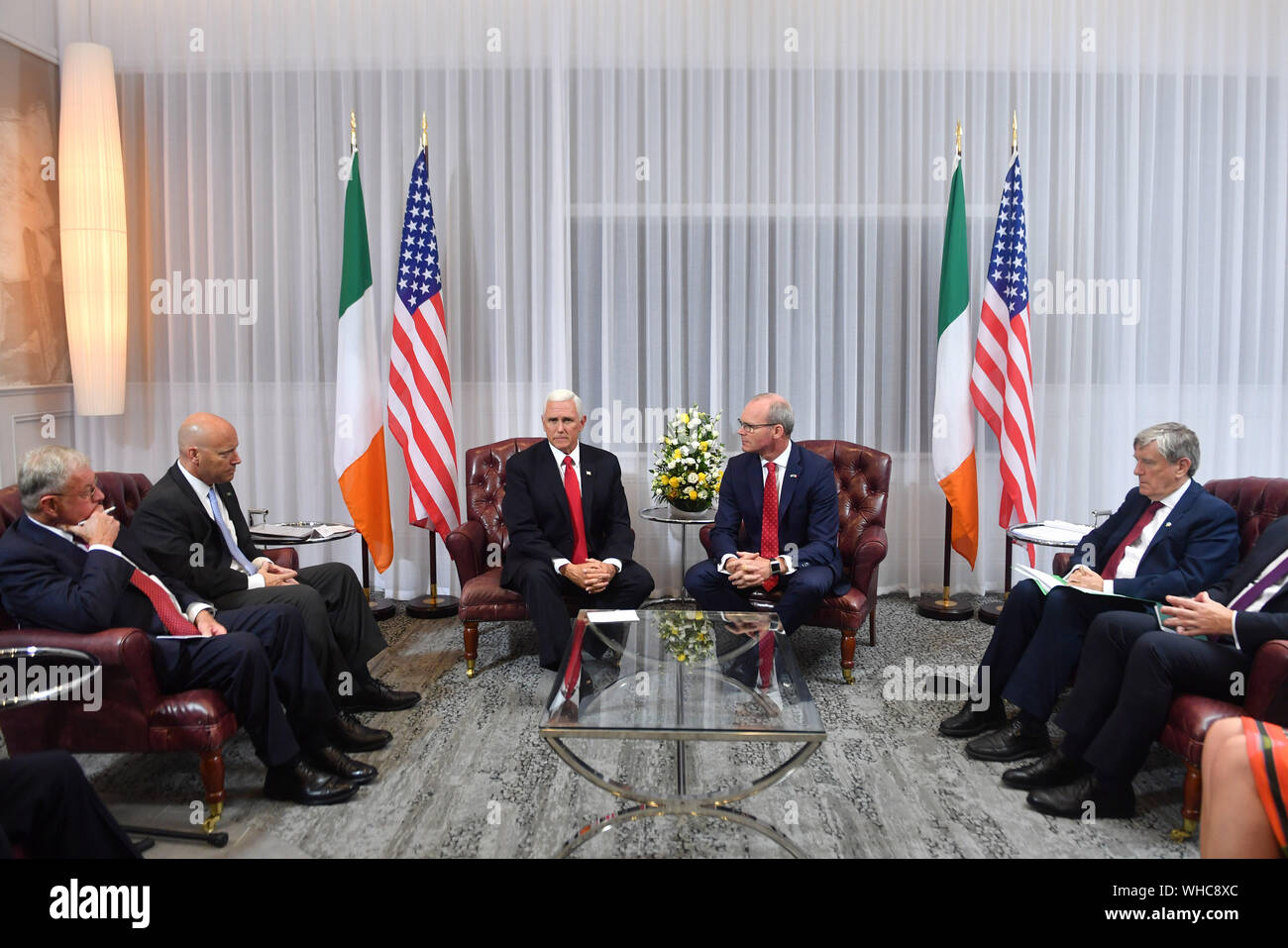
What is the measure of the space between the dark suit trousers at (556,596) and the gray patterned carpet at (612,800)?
0.27 meters

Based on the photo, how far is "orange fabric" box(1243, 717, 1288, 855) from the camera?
1.95m

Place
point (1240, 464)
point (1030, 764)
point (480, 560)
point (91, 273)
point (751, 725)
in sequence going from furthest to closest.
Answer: point (1240, 464) < point (91, 273) < point (480, 560) < point (1030, 764) < point (751, 725)

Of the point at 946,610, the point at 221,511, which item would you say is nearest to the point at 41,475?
the point at 221,511

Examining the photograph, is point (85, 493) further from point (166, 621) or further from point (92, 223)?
point (92, 223)

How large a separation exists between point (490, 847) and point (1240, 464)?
512 cm

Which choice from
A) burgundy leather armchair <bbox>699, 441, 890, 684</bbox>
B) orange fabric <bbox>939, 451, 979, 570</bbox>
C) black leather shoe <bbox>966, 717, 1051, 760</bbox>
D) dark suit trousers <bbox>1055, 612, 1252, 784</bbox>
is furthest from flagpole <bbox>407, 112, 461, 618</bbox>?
dark suit trousers <bbox>1055, 612, 1252, 784</bbox>

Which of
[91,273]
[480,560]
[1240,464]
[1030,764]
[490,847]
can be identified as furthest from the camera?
[1240,464]

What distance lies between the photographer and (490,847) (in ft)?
9.50

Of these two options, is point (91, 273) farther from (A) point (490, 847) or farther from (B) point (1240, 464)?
(B) point (1240, 464)

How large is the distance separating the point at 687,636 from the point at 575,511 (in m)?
1.33

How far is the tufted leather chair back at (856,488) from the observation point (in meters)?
4.86

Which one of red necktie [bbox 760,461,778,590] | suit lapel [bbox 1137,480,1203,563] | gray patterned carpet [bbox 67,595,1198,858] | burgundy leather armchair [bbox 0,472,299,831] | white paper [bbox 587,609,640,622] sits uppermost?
suit lapel [bbox 1137,480,1203,563]

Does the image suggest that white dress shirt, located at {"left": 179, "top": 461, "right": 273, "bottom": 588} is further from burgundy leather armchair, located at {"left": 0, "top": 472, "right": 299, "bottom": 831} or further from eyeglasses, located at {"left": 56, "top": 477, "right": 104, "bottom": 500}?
burgundy leather armchair, located at {"left": 0, "top": 472, "right": 299, "bottom": 831}

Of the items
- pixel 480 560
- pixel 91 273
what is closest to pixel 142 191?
pixel 91 273
